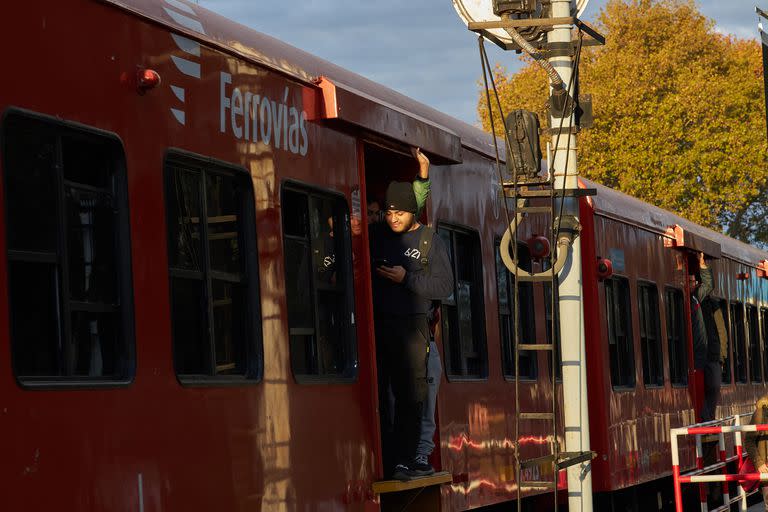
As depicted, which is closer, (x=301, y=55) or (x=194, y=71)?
(x=194, y=71)

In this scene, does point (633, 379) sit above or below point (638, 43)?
below

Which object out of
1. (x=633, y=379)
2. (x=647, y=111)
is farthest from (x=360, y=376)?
(x=647, y=111)

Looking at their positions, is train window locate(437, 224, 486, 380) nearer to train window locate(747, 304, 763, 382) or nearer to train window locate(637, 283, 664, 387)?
train window locate(637, 283, 664, 387)

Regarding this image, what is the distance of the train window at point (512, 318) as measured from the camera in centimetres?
1078

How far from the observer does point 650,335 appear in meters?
→ 15.4

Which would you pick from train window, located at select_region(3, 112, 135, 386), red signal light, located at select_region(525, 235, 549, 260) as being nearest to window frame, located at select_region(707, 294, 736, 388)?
red signal light, located at select_region(525, 235, 549, 260)

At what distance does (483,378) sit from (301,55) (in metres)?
3.30

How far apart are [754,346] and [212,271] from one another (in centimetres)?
1677

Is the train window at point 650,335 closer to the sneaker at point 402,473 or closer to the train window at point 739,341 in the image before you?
the train window at point 739,341

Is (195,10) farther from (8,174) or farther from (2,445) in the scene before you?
(2,445)

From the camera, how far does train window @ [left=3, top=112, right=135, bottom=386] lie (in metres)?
4.89

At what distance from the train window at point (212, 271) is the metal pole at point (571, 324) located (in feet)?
9.09

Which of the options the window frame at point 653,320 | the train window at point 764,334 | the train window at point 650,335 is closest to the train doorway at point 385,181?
the window frame at point 653,320

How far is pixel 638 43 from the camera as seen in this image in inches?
1570
